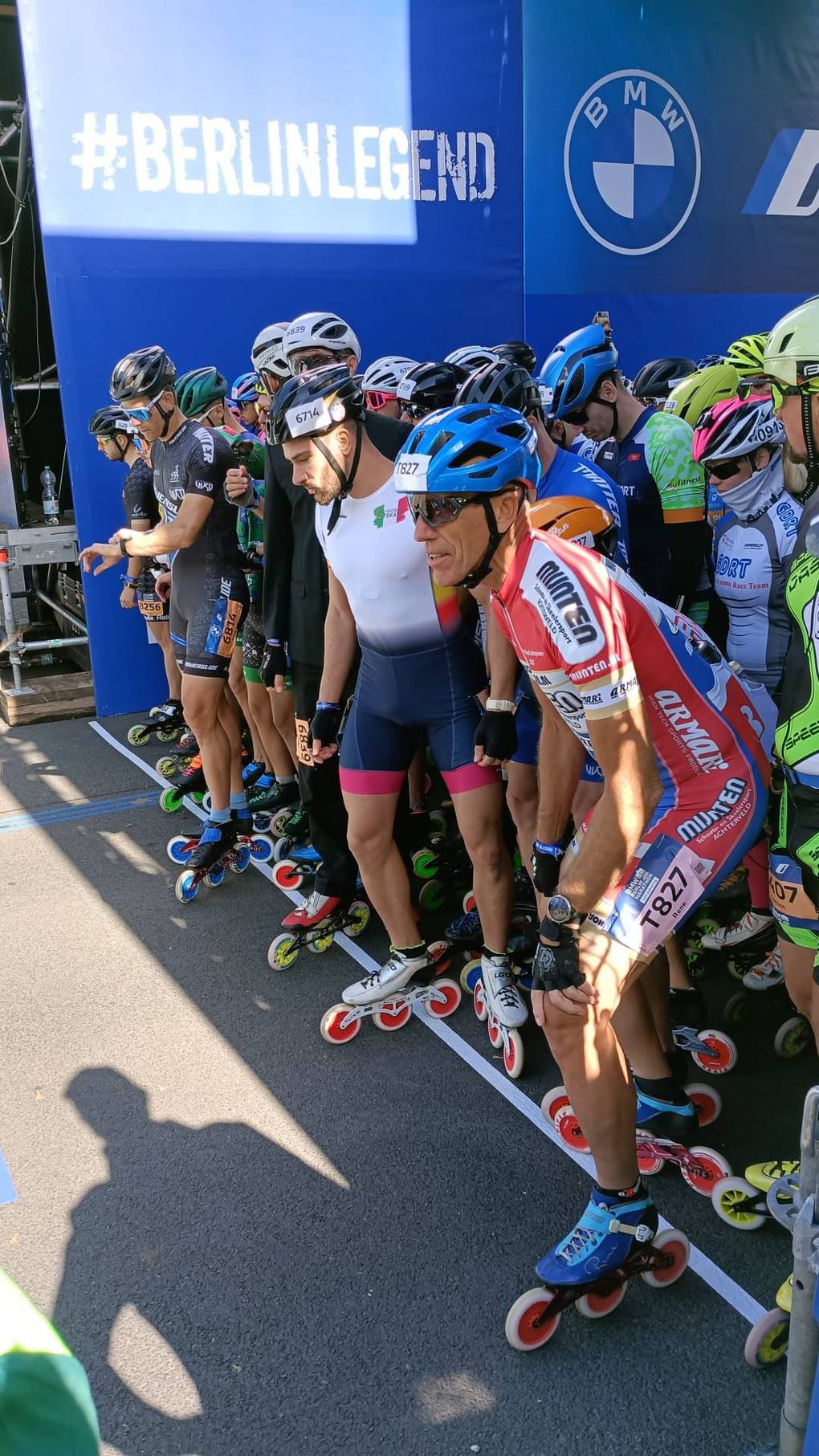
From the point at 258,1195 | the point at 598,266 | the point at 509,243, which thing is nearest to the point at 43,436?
the point at 509,243

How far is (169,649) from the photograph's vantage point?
28.0ft

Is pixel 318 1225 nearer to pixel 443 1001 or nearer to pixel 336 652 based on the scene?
pixel 443 1001

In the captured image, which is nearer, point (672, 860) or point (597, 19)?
point (672, 860)

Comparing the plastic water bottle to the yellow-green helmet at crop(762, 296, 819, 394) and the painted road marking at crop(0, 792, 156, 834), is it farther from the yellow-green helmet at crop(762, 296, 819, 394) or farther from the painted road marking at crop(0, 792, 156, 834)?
the yellow-green helmet at crop(762, 296, 819, 394)

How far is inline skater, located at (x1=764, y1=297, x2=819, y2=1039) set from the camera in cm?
252

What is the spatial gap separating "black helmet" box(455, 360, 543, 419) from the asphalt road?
2.34m

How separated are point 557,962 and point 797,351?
1.53 m

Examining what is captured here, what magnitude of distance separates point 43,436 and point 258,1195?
382 inches

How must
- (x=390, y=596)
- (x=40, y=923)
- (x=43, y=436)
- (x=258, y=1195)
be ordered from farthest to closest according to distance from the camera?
(x=43, y=436) → (x=40, y=923) → (x=390, y=596) → (x=258, y=1195)

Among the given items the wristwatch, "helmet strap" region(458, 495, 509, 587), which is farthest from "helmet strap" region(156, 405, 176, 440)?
the wristwatch

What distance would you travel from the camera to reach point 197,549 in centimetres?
555

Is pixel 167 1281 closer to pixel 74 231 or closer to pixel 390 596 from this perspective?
pixel 390 596

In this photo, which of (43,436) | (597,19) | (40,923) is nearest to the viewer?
(40,923)

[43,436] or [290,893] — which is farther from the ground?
[43,436]
